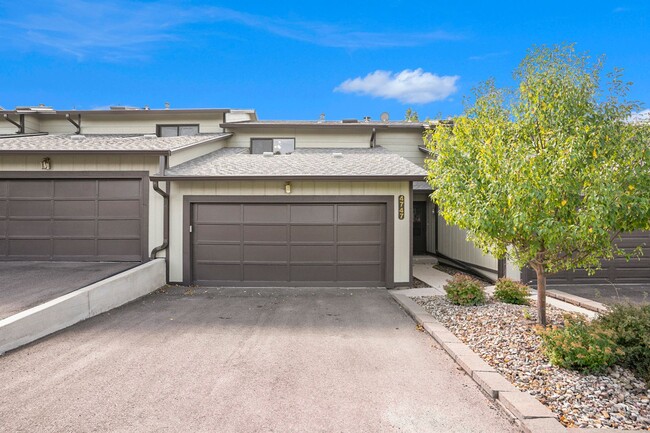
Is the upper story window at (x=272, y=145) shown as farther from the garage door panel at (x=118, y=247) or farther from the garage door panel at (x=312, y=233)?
the garage door panel at (x=118, y=247)

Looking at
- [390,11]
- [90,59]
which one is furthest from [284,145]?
[90,59]

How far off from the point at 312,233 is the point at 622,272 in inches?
333

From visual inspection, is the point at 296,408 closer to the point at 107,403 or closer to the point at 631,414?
the point at 107,403

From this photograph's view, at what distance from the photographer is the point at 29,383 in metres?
3.71

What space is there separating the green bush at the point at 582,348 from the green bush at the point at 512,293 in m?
2.60

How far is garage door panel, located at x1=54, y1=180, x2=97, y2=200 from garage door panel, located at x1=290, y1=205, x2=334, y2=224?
5648mm

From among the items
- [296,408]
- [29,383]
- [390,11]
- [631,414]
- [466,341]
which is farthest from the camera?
[390,11]

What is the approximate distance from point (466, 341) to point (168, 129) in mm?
13057

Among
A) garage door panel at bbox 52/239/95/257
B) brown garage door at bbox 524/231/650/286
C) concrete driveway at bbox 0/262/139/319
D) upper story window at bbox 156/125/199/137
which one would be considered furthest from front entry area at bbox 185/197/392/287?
upper story window at bbox 156/125/199/137

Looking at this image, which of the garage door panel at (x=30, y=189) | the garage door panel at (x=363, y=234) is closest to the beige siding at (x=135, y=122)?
the garage door panel at (x=30, y=189)

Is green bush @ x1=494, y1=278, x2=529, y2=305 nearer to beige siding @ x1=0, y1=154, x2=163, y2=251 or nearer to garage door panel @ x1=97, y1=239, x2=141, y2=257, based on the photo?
beige siding @ x1=0, y1=154, x2=163, y2=251

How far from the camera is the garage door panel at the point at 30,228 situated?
30.1 feet

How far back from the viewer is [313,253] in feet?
29.5

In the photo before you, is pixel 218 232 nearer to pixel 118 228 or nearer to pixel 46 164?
pixel 118 228
